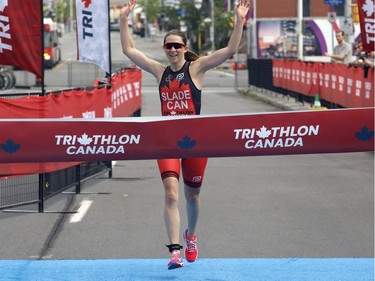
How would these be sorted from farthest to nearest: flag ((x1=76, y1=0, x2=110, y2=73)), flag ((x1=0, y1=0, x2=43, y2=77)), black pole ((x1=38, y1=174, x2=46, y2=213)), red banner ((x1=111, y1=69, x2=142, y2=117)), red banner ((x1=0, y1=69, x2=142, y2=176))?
1. red banner ((x1=111, y1=69, x2=142, y2=117))
2. flag ((x1=76, y1=0, x2=110, y2=73))
3. black pole ((x1=38, y1=174, x2=46, y2=213))
4. red banner ((x1=0, y1=69, x2=142, y2=176))
5. flag ((x1=0, y1=0, x2=43, y2=77))

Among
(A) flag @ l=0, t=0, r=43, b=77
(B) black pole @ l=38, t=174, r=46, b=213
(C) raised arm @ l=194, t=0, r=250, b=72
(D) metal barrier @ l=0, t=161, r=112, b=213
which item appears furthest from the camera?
(D) metal barrier @ l=0, t=161, r=112, b=213

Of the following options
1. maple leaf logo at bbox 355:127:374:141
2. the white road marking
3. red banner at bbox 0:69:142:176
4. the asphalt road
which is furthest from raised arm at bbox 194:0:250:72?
red banner at bbox 0:69:142:176

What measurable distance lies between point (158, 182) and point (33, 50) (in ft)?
13.1

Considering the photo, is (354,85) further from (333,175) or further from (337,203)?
(337,203)

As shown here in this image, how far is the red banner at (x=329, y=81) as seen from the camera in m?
19.8

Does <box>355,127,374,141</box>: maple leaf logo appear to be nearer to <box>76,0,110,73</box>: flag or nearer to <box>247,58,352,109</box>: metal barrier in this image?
<box>76,0,110,73</box>: flag

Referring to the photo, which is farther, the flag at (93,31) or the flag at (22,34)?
the flag at (93,31)

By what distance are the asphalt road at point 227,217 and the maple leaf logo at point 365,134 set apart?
2.37 metres

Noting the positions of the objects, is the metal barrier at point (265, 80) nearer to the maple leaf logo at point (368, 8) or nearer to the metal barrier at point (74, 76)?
the metal barrier at point (74, 76)

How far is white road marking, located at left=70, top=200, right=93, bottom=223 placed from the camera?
35.9 feet

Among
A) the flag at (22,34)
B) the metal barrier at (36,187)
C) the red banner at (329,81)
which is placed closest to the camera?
the flag at (22,34)

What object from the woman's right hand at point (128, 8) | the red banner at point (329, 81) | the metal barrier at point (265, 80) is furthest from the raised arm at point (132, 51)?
the metal barrier at point (265, 80)

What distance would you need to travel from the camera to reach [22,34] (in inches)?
415

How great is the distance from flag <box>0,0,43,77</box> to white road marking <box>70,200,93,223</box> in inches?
68.3
